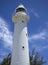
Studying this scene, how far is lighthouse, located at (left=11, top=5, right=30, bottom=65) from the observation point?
821 inches

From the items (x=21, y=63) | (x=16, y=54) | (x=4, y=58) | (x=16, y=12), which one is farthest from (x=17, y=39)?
(x=4, y=58)

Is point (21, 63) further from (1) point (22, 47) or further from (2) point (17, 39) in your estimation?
(2) point (17, 39)

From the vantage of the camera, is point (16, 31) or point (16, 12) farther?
point (16, 12)

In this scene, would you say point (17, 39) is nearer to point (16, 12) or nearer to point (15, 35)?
point (15, 35)

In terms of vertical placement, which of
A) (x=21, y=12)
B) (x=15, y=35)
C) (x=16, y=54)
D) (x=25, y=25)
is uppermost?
(x=21, y=12)

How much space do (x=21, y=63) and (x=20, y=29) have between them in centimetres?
558

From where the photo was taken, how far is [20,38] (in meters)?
22.3

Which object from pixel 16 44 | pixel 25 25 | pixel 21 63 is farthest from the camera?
pixel 25 25

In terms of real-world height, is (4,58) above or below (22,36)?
below

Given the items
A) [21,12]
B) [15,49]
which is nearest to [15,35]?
[15,49]

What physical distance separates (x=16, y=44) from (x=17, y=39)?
832mm

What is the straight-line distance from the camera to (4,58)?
27.7m

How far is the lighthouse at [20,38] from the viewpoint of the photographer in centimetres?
2086

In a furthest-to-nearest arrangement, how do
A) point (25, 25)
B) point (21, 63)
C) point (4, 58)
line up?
point (4, 58) < point (25, 25) < point (21, 63)
